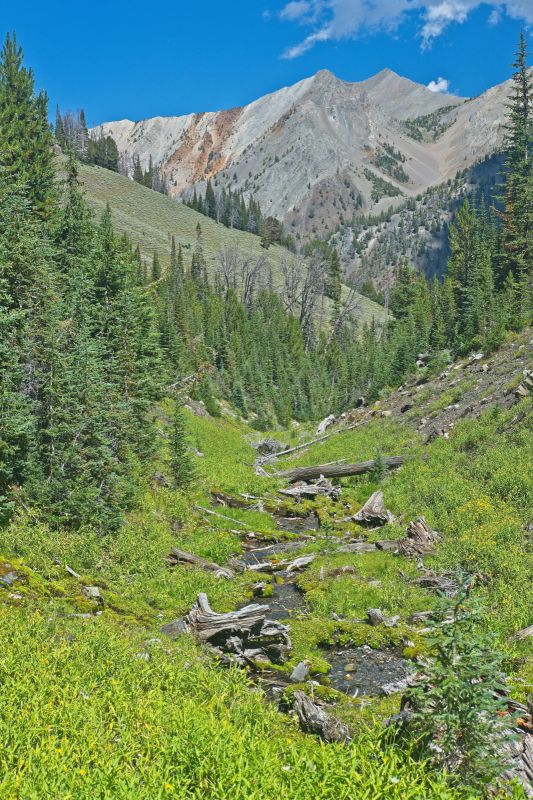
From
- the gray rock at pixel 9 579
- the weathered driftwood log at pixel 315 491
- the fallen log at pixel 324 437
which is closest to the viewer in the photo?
the gray rock at pixel 9 579

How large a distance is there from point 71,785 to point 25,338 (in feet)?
46.6

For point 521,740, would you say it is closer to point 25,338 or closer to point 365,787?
point 365,787

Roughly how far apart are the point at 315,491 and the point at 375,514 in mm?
7309

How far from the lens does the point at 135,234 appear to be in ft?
414

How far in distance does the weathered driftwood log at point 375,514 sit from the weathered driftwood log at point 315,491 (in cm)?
548

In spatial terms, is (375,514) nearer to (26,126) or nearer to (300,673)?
(300,673)

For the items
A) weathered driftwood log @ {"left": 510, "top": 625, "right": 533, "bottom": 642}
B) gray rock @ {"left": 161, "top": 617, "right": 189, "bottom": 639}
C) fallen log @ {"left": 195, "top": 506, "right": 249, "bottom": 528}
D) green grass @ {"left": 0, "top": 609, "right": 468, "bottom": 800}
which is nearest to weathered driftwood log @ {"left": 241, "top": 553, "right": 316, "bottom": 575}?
fallen log @ {"left": 195, "top": 506, "right": 249, "bottom": 528}

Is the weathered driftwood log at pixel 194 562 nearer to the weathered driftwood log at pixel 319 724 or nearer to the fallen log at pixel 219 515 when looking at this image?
the fallen log at pixel 219 515

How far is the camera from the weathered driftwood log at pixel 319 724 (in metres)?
7.62

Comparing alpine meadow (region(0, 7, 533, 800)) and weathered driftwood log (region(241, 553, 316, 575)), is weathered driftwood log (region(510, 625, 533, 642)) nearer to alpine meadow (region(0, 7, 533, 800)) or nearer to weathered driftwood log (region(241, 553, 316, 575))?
alpine meadow (region(0, 7, 533, 800))

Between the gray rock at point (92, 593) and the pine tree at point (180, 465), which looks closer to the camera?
the gray rock at point (92, 593)

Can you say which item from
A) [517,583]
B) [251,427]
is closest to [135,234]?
[251,427]

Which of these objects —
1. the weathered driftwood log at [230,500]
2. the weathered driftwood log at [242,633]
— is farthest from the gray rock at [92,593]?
the weathered driftwood log at [230,500]

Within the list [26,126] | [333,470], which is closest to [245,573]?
[333,470]
